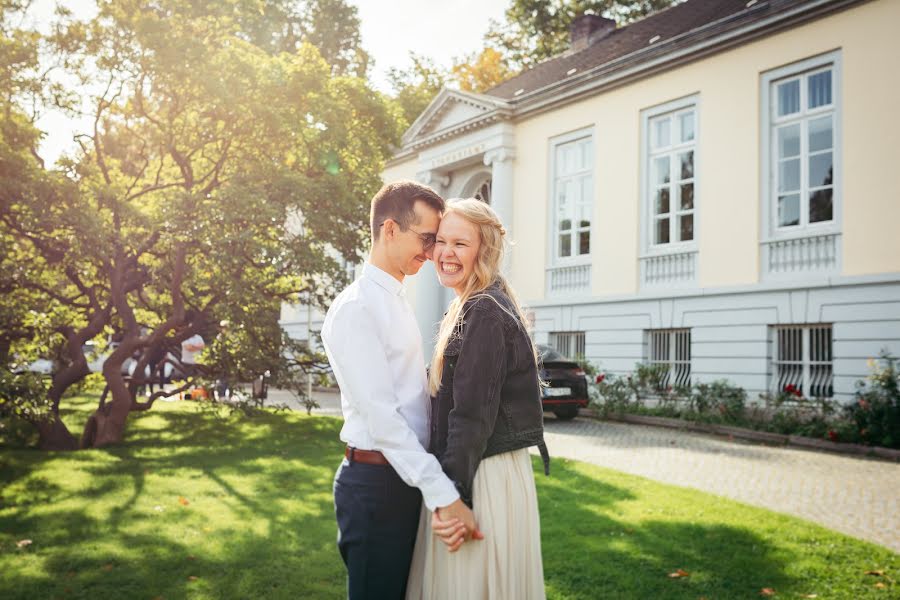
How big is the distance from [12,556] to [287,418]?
10305mm

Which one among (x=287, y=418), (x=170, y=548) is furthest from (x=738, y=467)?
(x=287, y=418)

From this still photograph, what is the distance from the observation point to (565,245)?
21391 millimetres

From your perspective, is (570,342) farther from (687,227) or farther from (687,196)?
(687,196)

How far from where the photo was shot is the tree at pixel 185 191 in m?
11.8

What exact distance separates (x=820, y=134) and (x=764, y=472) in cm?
833

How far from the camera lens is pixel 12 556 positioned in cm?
604

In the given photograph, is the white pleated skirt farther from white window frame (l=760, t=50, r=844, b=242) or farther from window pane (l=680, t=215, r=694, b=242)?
window pane (l=680, t=215, r=694, b=242)

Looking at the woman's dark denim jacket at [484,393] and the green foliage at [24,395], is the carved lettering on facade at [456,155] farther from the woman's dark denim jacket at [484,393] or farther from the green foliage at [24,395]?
the woman's dark denim jacket at [484,393]

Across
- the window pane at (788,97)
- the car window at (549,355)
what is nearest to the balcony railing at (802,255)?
the window pane at (788,97)

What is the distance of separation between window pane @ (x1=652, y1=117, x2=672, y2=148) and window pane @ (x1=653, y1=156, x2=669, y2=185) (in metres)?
0.35

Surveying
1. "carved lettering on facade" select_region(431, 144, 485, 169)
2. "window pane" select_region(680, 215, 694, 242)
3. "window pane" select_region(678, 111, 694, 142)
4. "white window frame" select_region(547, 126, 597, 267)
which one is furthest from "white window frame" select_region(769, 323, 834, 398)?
"carved lettering on facade" select_region(431, 144, 485, 169)

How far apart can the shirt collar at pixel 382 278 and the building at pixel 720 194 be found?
8.19 m

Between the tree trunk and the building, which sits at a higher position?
the building

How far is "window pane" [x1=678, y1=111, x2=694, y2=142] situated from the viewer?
18000mm
